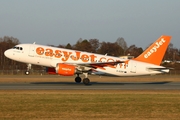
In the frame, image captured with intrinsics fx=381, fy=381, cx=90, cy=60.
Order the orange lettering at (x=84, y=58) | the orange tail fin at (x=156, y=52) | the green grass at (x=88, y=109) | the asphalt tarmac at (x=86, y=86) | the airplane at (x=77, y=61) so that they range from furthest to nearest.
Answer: the orange tail fin at (x=156, y=52) → the orange lettering at (x=84, y=58) → the airplane at (x=77, y=61) → the asphalt tarmac at (x=86, y=86) → the green grass at (x=88, y=109)

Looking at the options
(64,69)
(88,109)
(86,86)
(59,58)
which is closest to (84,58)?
(59,58)

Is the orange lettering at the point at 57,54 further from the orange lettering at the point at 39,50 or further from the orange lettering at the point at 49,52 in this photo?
the orange lettering at the point at 39,50

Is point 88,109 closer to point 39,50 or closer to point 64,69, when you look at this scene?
point 64,69

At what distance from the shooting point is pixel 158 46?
41.5m

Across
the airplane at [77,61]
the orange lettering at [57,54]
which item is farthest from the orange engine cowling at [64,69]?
the orange lettering at [57,54]

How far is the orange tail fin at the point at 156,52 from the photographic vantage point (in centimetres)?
4131

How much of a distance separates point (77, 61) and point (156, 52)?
8885 millimetres

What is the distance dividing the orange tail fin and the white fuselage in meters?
0.98

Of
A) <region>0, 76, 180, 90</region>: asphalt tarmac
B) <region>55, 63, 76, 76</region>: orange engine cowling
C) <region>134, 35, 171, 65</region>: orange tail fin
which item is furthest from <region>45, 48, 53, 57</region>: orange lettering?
<region>134, 35, 171, 65</region>: orange tail fin

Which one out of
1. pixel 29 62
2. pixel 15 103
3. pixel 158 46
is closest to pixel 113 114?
pixel 15 103

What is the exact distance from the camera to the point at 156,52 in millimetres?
41281

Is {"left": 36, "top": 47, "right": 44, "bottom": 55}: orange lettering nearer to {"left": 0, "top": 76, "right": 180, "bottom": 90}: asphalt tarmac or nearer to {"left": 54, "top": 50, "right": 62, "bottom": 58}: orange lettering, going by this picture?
{"left": 54, "top": 50, "right": 62, "bottom": 58}: orange lettering

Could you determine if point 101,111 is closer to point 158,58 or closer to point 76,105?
point 76,105

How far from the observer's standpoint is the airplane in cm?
3800
